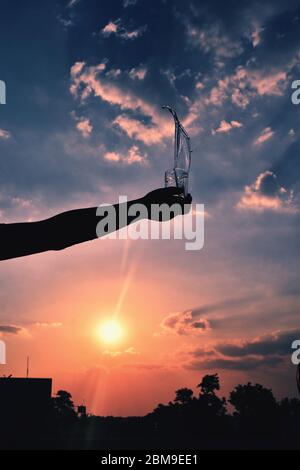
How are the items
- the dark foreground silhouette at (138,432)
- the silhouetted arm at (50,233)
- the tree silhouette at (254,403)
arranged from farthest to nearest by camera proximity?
the tree silhouette at (254,403), the dark foreground silhouette at (138,432), the silhouetted arm at (50,233)

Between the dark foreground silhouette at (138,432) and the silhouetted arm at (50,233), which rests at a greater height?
the silhouetted arm at (50,233)

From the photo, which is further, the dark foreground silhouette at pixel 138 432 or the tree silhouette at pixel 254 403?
the tree silhouette at pixel 254 403

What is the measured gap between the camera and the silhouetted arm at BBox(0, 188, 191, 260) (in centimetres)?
235

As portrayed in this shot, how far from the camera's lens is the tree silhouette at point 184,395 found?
111812 mm

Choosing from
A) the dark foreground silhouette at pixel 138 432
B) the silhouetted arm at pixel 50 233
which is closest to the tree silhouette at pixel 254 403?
the dark foreground silhouette at pixel 138 432

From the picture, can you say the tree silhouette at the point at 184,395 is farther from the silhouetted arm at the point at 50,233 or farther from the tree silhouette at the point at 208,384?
the silhouetted arm at the point at 50,233

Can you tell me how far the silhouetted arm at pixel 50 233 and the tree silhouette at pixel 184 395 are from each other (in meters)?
116

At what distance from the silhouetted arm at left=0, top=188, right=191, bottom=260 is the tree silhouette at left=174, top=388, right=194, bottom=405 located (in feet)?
380

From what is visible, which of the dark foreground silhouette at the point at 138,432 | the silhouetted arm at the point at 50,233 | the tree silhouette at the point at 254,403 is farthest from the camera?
the tree silhouette at the point at 254,403

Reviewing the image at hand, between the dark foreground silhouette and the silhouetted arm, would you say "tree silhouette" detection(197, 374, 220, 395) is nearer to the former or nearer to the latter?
the dark foreground silhouette

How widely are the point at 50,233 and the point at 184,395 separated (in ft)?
387

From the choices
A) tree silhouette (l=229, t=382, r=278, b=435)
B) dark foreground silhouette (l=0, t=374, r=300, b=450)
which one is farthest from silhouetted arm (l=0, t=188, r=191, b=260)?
tree silhouette (l=229, t=382, r=278, b=435)
